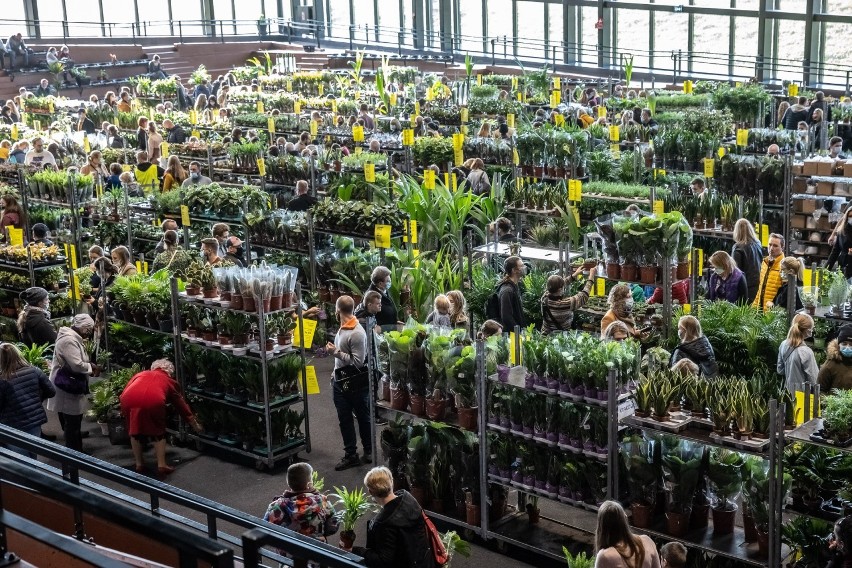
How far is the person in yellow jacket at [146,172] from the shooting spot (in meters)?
15.3

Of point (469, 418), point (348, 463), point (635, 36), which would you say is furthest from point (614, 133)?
point (635, 36)

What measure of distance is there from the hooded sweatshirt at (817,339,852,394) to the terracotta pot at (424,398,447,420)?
2676 millimetres

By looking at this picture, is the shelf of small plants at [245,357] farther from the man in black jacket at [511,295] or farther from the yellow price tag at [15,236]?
the yellow price tag at [15,236]

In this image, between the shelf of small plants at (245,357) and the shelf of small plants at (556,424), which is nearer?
the shelf of small plants at (556,424)

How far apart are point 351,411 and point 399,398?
3.96 feet

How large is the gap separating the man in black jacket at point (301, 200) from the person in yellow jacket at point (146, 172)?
2.20 metres

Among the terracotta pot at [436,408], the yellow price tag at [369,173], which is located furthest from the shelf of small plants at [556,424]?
the yellow price tag at [369,173]

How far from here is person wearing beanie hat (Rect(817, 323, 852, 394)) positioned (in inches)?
308

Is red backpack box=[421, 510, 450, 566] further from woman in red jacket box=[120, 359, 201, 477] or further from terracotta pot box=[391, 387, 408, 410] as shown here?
woman in red jacket box=[120, 359, 201, 477]

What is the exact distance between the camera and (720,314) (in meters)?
9.80

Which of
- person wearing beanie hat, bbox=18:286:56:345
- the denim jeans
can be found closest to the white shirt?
person wearing beanie hat, bbox=18:286:56:345

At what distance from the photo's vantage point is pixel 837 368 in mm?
7848

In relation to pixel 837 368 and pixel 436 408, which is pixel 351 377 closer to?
pixel 436 408

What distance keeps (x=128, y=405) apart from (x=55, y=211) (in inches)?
215
